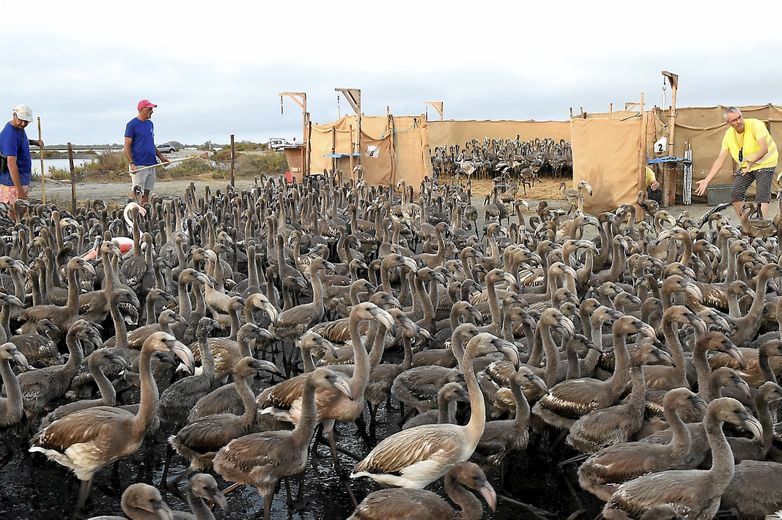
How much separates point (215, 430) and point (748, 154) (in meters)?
12.1

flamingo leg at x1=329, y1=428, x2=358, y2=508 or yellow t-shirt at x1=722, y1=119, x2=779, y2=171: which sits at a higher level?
yellow t-shirt at x1=722, y1=119, x2=779, y2=171

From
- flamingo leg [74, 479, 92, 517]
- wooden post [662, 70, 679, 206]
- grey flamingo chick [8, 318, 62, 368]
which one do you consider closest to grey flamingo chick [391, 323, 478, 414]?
flamingo leg [74, 479, 92, 517]

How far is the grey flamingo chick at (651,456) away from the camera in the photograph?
6109 millimetres

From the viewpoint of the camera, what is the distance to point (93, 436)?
22.3 ft

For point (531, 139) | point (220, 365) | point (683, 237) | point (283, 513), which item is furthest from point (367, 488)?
point (531, 139)

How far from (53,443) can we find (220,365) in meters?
2.20

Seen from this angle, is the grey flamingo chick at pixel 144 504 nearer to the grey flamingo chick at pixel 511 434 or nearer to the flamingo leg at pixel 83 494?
the flamingo leg at pixel 83 494

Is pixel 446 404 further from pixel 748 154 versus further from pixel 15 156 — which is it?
pixel 15 156

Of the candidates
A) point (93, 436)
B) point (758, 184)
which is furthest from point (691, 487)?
point (758, 184)

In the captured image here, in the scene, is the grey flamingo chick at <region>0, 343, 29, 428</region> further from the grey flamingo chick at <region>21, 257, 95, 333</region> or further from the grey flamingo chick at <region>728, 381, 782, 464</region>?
the grey flamingo chick at <region>728, 381, 782, 464</region>

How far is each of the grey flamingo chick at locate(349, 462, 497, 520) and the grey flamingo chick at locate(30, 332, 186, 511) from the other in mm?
2125

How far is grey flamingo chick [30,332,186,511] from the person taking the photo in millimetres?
6773

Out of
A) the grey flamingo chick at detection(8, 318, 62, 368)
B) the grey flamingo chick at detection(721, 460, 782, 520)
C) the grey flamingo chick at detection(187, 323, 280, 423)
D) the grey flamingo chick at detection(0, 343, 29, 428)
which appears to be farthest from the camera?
the grey flamingo chick at detection(8, 318, 62, 368)

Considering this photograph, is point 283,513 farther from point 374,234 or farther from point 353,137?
point 353,137
